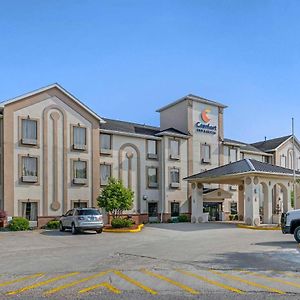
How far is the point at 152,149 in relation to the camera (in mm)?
40969

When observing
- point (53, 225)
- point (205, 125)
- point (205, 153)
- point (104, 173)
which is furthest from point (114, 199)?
point (205, 125)

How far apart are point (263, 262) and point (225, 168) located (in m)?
22.4

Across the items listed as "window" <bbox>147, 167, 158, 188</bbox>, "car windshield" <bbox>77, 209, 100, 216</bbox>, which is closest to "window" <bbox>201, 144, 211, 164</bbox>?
"window" <bbox>147, 167, 158, 188</bbox>

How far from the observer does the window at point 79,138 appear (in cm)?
3562

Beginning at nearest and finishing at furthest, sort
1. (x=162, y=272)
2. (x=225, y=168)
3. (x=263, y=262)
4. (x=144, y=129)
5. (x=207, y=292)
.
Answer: (x=207, y=292) < (x=162, y=272) < (x=263, y=262) < (x=225, y=168) < (x=144, y=129)

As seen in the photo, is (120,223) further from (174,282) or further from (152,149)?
(174,282)

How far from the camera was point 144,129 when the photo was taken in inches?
1703

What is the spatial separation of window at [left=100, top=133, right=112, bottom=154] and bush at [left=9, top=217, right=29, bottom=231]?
942 cm

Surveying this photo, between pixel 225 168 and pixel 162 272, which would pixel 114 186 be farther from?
pixel 162 272

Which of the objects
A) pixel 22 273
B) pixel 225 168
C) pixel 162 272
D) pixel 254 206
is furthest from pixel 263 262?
pixel 225 168

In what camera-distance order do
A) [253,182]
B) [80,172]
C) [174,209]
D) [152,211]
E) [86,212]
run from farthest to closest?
[174,209] → [152,211] → [80,172] → [253,182] → [86,212]

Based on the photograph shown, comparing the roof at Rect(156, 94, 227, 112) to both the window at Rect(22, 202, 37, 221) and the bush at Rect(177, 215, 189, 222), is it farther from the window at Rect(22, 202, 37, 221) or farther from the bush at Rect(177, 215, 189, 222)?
the window at Rect(22, 202, 37, 221)

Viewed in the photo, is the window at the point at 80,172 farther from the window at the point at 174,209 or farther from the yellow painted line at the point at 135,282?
the yellow painted line at the point at 135,282

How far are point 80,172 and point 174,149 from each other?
1025 cm
